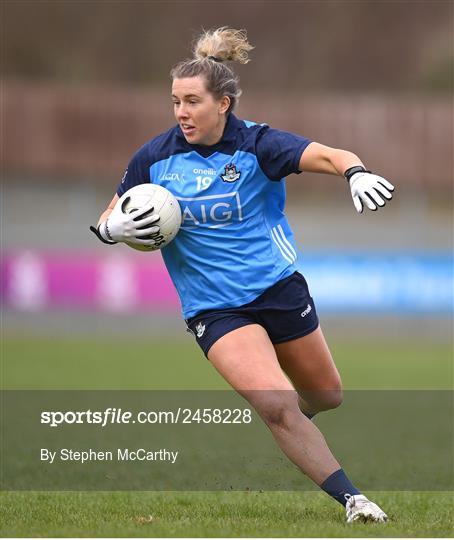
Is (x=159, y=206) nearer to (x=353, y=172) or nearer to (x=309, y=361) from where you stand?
(x=353, y=172)

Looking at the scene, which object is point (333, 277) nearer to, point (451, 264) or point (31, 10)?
point (451, 264)

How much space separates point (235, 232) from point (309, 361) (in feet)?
2.62

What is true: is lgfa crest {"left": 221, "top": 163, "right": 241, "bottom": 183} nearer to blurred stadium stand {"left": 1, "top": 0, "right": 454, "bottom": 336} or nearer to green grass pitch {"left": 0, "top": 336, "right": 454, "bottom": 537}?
green grass pitch {"left": 0, "top": 336, "right": 454, "bottom": 537}

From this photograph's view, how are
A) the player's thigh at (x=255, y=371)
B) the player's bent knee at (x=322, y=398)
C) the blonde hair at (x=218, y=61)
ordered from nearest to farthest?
the player's thigh at (x=255, y=371)
the blonde hair at (x=218, y=61)
the player's bent knee at (x=322, y=398)

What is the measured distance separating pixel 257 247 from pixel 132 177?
765 mm

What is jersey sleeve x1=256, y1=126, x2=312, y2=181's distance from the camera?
549 centimetres

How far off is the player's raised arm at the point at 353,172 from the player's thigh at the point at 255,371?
837 millimetres

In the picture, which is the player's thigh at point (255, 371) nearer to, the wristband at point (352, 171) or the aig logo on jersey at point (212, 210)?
the aig logo on jersey at point (212, 210)

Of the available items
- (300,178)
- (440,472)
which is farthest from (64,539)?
(300,178)

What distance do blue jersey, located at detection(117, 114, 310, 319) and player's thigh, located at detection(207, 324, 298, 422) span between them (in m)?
0.26

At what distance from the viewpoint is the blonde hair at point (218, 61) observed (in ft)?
18.4

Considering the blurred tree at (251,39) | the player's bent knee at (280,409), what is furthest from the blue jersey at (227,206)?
the blurred tree at (251,39)

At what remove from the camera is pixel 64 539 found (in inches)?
189

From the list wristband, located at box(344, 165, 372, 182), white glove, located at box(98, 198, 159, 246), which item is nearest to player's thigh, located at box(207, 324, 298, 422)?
white glove, located at box(98, 198, 159, 246)
